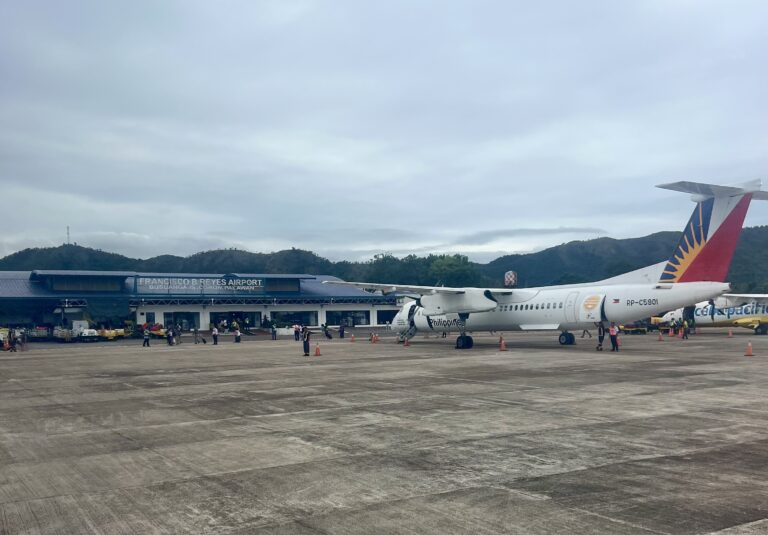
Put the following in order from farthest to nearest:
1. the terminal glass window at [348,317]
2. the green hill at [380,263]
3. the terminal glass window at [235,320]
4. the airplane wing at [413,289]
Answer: the green hill at [380,263] → the terminal glass window at [348,317] → the terminal glass window at [235,320] → the airplane wing at [413,289]

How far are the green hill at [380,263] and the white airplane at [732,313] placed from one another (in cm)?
4958

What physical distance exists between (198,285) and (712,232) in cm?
5498

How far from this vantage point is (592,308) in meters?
30.0

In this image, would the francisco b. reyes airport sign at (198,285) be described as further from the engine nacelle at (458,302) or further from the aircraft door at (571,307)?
the aircraft door at (571,307)

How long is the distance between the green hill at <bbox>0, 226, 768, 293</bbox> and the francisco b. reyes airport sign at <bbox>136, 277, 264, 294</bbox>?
36.2 meters

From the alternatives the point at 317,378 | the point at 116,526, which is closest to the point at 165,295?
the point at 317,378

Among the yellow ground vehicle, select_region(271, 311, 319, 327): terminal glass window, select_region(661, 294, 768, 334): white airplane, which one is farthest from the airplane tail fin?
select_region(271, 311, 319, 327): terminal glass window

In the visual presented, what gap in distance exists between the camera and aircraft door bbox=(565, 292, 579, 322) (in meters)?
30.9

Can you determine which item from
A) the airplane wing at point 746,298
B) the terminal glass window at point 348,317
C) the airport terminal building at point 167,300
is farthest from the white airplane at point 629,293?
the terminal glass window at point 348,317

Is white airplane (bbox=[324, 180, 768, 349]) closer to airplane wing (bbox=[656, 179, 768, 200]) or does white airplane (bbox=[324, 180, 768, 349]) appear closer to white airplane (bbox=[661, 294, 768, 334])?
airplane wing (bbox=[656, 179, 768, 200])

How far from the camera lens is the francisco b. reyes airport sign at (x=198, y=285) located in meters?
66.6

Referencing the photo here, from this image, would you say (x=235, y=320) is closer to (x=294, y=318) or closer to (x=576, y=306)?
(x=294, y=318)

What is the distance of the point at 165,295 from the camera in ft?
218

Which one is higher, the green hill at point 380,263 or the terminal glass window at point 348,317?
the green hill at point 380,263
